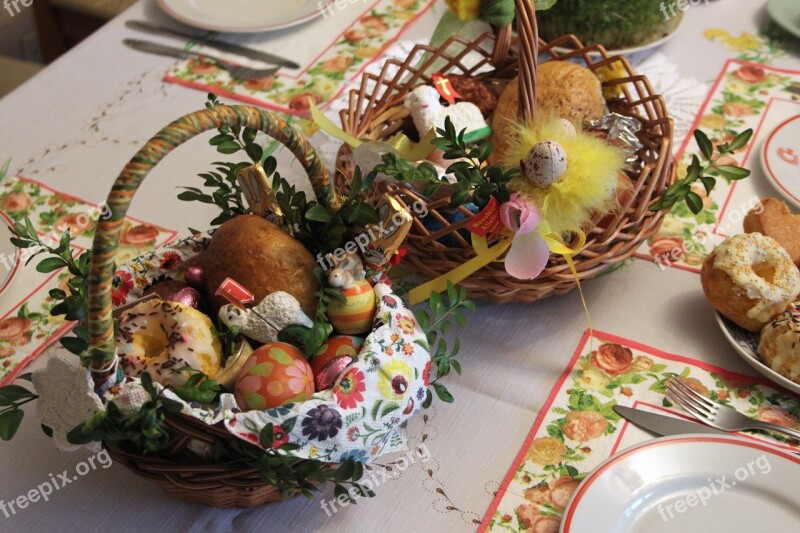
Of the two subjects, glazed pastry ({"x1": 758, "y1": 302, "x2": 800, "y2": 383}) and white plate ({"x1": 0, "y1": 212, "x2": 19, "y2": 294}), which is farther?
white plate ({"x1": 0, "y1": 212, "x2": 19, "y2": 294})

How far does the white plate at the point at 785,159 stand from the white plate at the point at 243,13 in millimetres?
786

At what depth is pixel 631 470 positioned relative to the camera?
744 mm

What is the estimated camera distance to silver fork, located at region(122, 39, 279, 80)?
4.42 feet

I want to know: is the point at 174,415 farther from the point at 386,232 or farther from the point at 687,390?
the point at 687,390

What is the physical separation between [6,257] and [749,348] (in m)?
0.89

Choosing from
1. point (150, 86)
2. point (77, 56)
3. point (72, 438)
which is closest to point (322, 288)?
point (72, 438)

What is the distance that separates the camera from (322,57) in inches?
54.8

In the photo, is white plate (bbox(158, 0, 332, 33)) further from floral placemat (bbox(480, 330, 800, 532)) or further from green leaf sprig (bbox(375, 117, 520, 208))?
floral placemat (bbox(480, 330, 800, 532))

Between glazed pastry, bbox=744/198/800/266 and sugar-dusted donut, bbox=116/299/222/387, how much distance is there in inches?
24.9

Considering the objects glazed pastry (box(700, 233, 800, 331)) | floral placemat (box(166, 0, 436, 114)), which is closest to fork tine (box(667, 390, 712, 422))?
glazed pastry (box(700, 233, 800, 331))

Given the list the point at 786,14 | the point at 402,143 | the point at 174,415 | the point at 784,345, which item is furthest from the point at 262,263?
the point at 786,14

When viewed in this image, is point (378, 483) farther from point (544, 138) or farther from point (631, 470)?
point (544, 138)

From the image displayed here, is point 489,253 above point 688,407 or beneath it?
above

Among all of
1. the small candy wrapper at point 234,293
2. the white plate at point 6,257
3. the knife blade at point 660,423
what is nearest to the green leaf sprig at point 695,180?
the knife blade at point 660,423
